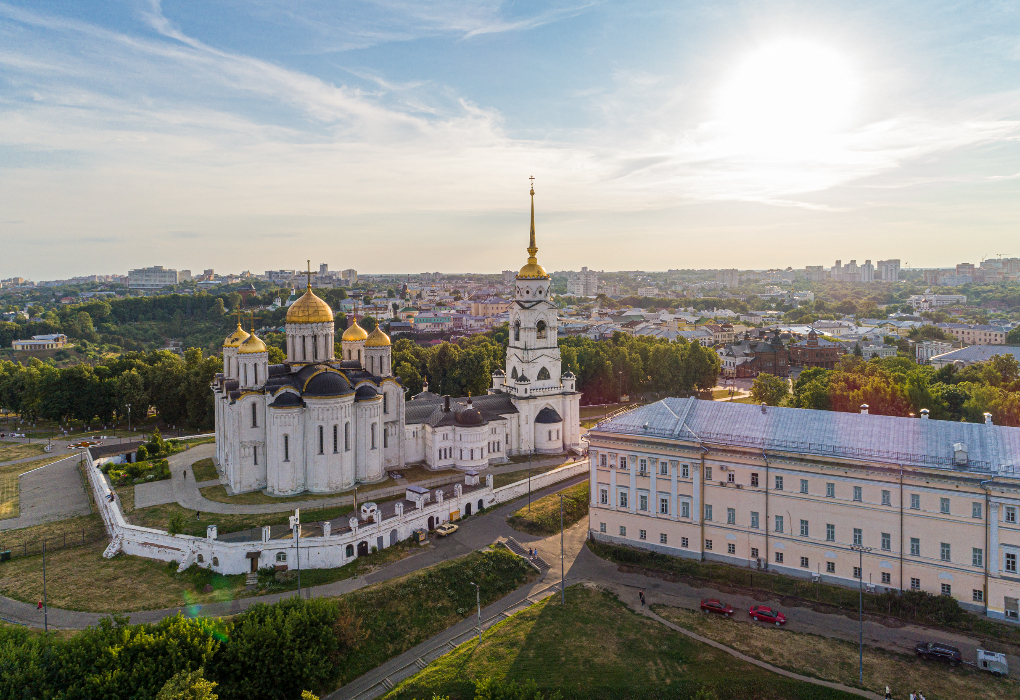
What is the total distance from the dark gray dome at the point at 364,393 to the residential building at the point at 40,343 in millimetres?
94379

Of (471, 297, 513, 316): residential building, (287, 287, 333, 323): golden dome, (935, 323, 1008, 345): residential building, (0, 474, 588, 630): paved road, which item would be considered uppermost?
(471, 297, 513, 316): residential building

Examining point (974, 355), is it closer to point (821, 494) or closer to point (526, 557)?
point (821, 494)

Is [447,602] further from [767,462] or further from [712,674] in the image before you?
[767,462]

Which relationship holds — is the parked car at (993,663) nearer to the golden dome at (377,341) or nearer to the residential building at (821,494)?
the residential building at (821,494)

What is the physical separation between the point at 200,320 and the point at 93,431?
80.1 m

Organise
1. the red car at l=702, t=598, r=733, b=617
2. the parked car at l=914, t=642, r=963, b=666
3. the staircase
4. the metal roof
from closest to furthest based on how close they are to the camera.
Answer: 1. the parked car at l=914, t=642, r=963, b=666
2. the metal roof
3. the red car at l=702, t=598, r=733, b=617
4. the staircase

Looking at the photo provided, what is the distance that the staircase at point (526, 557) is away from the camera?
33.9m

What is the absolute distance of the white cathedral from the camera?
1548 inches

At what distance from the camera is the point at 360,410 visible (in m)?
41.4

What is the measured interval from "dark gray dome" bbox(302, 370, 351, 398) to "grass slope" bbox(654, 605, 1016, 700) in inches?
938

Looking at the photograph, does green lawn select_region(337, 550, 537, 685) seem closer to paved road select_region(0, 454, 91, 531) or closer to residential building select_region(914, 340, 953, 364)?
paved road select_region(0, 454, 91, 531)

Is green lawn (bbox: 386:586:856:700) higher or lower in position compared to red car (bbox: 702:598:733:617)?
lower

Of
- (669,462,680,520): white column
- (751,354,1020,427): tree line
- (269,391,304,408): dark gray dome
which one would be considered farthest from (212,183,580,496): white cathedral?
(751,354,1020,427): tree line

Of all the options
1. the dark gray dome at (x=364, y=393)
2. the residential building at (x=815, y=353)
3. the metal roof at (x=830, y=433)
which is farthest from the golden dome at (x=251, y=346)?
the residential building at (x=815, y=353)
